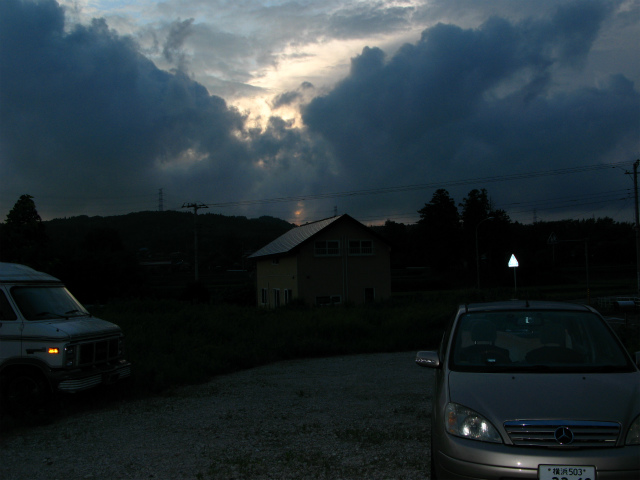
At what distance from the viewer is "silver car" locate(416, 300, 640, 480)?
3648mm

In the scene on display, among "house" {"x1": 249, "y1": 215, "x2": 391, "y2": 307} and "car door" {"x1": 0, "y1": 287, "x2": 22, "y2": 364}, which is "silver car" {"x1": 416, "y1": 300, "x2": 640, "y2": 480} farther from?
"house" {"x1": 249, "y1": 215, "x2": 391, "y2": 307}

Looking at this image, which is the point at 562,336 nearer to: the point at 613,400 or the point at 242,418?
the point at 613,400

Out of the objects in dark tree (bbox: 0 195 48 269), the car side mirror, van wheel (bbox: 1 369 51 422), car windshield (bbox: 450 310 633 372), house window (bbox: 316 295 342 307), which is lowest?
house window (bbox: 316 295 342 307)

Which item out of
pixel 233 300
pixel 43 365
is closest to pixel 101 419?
pixel 43 365

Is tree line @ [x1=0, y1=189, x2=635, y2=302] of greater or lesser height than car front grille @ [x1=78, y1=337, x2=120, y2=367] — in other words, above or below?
above

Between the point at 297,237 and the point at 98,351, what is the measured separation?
111 feet

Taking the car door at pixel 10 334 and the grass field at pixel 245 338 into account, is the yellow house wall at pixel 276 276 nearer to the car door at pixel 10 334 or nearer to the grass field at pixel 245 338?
the grass field at pixel 245 338

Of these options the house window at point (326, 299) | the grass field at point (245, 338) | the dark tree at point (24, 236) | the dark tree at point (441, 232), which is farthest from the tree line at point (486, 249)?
the dark tree at point (24, 236)

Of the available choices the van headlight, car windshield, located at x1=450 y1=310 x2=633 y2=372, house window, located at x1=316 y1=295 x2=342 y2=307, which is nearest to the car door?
the van headlight

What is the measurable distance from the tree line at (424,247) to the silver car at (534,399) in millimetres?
44829

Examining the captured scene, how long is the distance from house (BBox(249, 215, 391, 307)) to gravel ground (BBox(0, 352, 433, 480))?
28.7 m

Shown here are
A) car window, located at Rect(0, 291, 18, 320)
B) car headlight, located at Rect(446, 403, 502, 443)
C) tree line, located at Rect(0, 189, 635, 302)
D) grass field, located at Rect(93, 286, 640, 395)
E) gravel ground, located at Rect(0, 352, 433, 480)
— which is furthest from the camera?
tree line, located at Rect(0, 189, 635, 302)

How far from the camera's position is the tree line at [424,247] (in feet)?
185

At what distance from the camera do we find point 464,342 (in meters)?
5.15
